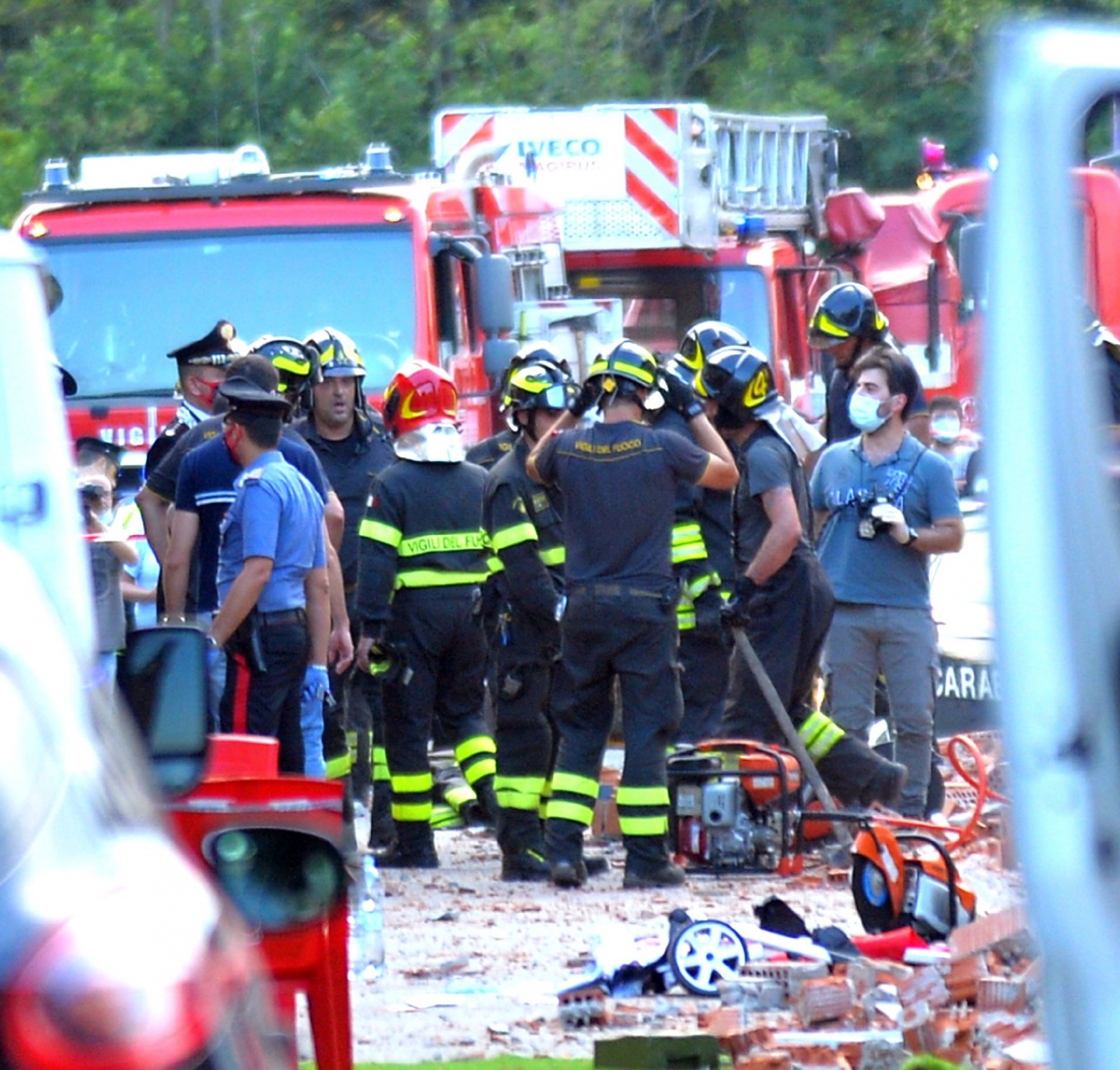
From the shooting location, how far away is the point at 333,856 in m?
4.67

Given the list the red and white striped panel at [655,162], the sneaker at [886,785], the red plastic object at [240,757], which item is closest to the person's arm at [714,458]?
the sneaker at [886,785]

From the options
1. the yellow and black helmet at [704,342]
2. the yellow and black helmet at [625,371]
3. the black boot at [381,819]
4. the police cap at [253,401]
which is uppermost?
the yellow and black helmet at [704,342]

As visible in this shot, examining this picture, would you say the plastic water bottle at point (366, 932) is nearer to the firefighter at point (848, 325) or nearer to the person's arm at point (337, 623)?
the person's arm at point (337, 623)

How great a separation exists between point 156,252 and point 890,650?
4.60 metres

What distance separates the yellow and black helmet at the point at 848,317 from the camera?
437 inches

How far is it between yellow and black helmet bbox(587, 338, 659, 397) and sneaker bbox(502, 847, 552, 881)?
174 cm

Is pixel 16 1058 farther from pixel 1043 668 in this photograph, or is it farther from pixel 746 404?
pixel 746 404

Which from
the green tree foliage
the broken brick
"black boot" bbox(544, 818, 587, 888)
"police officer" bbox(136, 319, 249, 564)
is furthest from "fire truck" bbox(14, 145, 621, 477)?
the green tree foliage

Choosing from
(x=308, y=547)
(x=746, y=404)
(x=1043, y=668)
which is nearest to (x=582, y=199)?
(x=746, y=404)

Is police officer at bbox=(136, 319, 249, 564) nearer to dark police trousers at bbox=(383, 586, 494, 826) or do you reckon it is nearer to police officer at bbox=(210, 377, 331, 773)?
dark police trousers at bbox=(383, 586, 494, 826)

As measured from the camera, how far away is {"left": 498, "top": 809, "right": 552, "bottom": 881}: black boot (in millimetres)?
9438

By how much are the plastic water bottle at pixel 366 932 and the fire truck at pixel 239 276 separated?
476 centimetres

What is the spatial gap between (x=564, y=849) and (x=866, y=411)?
76.1 inches

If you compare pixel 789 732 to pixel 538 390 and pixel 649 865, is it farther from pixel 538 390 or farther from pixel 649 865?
pixel 538 390
